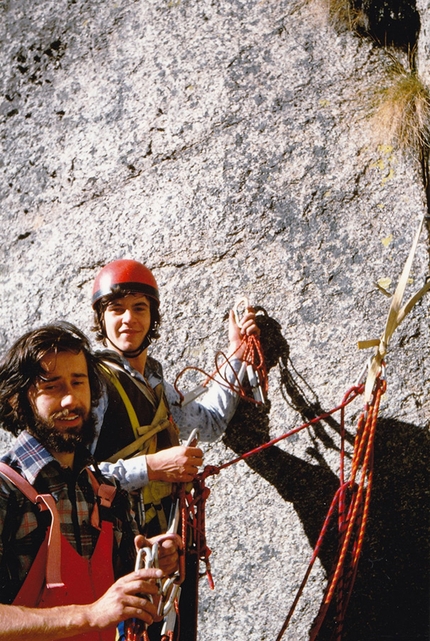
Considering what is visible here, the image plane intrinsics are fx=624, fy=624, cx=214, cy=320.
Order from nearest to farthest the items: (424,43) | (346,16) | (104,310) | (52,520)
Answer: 1. (52,520)
2. (104,310)
3. (424,43)
4. (346,16)

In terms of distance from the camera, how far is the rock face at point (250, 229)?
309 centimetres

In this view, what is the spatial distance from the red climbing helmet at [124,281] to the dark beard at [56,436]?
3.06ft

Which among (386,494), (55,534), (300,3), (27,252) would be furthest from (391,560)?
(300,3)

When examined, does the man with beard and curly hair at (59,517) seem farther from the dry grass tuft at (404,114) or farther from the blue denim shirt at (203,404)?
the dry grass tuft at (404,114)

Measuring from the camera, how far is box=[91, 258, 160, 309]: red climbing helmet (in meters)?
2.94

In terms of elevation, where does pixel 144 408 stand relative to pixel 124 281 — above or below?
below

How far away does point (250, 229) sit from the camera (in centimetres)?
344

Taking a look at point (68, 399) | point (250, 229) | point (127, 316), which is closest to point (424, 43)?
point (250, 229)

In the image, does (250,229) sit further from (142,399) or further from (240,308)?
(142,399)

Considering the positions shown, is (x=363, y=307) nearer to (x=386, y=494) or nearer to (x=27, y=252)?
(x=386, y=494)

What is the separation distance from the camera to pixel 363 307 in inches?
126

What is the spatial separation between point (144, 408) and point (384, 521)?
4.32 ft

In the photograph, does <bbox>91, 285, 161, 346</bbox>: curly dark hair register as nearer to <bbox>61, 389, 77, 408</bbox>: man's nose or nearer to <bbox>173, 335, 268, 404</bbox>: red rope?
<bbox>173, 335, 268, 404</bbox>: red rope

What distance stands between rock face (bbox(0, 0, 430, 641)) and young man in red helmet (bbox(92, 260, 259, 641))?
28cm
